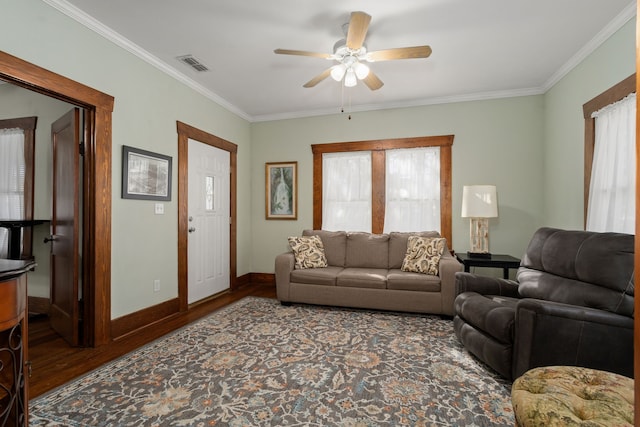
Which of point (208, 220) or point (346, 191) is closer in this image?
point (208, 220)

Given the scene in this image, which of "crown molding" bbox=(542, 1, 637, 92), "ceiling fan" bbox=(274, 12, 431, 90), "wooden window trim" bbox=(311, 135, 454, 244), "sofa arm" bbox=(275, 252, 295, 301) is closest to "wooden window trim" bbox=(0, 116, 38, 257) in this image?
"sofa arm" bbox=(275, 252, 295, 301)

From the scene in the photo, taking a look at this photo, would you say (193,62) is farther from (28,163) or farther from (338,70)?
(28,163)

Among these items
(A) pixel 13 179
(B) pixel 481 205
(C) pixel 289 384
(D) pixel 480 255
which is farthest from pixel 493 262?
(A) pixel 13 179

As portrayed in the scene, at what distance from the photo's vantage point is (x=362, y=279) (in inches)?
139

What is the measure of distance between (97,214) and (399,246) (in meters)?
3.30

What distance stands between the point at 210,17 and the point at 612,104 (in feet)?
11.6

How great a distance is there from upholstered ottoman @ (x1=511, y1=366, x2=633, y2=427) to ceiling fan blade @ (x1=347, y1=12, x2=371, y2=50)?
2.23m

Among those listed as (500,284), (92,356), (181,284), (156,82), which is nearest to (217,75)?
(156,82)

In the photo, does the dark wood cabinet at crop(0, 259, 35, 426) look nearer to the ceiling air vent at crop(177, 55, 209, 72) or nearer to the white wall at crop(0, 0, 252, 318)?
the white wall at crop(0, 0, 252, 318)

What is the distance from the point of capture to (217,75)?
3.58 m

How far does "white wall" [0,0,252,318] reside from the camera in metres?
2.18

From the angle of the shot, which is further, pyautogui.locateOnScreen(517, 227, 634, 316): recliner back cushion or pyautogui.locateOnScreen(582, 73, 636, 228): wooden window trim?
pyautogui.locateOnScreen(582, 73, 636, 228): wooden window trim

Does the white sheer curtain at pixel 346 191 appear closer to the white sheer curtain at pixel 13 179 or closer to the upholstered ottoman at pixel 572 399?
the upholstered ottoman at pixel 572 399

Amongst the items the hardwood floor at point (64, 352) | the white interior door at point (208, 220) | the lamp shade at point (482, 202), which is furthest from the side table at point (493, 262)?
the white interior door at point (208, 220)
